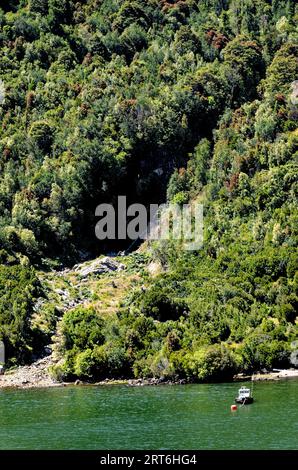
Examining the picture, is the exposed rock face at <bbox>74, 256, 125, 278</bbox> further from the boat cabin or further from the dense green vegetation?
the boat cabin

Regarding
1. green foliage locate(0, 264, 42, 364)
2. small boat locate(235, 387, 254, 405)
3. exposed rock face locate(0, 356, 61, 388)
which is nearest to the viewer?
small boat locate(235, 387, 254, 405)

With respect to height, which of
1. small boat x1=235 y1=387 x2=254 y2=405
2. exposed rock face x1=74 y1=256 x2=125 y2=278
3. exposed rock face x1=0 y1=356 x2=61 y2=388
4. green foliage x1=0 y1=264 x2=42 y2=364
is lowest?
exposed rock face x1=0 y1=356 x2=61 y2=388

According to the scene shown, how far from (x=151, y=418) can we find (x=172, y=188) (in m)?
87.7

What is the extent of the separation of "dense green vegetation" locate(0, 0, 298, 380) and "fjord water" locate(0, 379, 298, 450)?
11.5 metres

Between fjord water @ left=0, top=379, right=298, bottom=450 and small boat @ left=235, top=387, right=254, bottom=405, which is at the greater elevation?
small boat @ left=235, top=387, right=254, bottom=405

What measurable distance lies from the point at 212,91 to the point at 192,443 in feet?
397

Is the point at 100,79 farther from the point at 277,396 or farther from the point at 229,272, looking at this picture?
the point at 277,396

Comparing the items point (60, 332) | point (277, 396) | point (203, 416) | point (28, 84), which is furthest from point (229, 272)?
point (28, 84)

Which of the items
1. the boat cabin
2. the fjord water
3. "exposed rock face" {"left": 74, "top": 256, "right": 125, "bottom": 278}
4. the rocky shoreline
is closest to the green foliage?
the rocky shoreline

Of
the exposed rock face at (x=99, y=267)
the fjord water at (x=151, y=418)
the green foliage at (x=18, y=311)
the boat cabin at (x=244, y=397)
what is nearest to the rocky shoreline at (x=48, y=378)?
the green foliage at (x=18, y=311)

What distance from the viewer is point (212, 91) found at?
18212cm

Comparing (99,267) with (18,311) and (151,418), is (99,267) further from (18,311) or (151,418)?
(151,418)

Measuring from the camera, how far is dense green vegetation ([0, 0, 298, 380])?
12212 cm

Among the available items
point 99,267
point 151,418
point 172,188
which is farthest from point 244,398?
point 172,188
